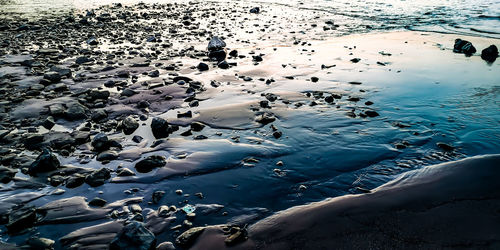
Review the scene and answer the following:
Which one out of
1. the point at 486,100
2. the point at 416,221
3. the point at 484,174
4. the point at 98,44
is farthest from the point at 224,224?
the point at 98,44

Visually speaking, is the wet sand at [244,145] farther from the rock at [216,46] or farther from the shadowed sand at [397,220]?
the rock at [216,46]

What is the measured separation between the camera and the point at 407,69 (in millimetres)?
8766

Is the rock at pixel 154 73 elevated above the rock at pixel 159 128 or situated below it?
above

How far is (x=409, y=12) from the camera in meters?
17.8

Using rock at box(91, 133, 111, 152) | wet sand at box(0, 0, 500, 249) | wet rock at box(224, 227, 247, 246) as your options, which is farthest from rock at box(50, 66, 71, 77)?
wet rock at box(224, 227, 247, 246)

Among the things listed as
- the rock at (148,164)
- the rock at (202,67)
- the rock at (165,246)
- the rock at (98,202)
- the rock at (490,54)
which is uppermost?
the rock at (490,54)

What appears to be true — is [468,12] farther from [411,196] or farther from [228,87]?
[411,196]

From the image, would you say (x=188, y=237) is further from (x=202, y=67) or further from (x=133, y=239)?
(x=202, y=67)

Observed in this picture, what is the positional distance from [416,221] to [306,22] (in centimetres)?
1438

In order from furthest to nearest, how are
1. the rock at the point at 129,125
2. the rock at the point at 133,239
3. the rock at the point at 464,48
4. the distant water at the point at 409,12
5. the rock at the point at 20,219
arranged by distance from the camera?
the distant water at the point at 409,12 → the rock at the point at 464,48 → the rock at the point at 129,125 → the rock at the point at 20,219 → the rock at the point at 133,239

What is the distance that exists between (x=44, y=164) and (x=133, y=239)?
2.21 metres

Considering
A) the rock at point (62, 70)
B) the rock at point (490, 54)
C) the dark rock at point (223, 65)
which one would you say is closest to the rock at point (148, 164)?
the dark rock at point (223, 65)

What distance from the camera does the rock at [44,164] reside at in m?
4.43

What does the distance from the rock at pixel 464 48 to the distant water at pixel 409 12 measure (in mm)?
3131
